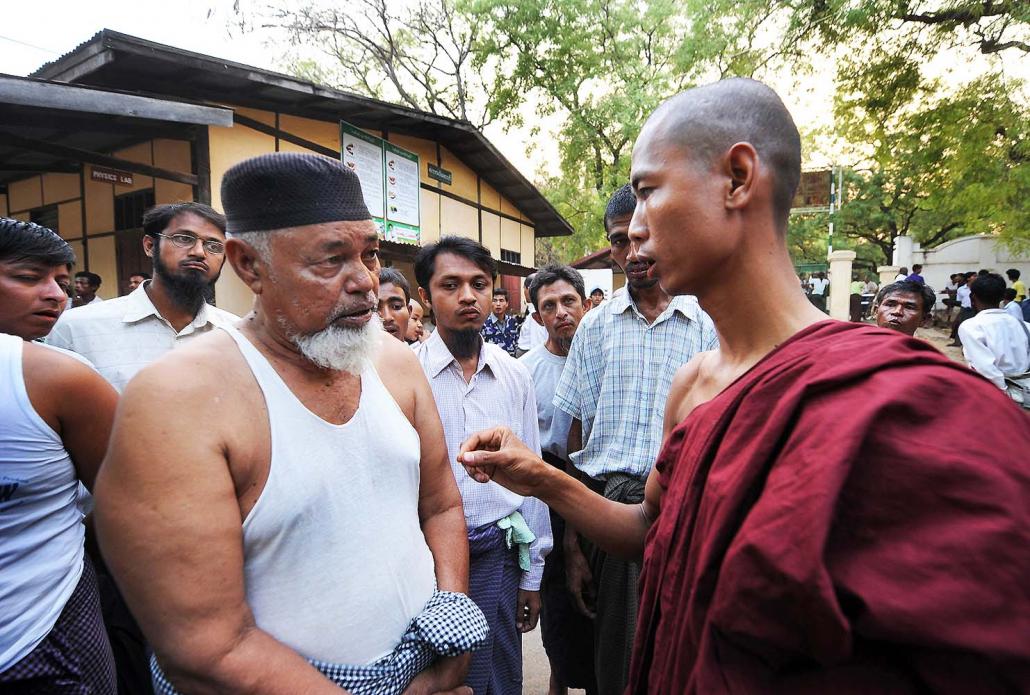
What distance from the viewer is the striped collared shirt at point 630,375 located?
2.67 metres

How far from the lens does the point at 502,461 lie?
1.75m

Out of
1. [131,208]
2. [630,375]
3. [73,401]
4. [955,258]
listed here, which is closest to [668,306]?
[630,375]

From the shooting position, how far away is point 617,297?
3045 mm

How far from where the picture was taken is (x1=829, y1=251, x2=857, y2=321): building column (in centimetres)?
1585

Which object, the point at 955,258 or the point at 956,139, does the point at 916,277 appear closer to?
the point at 956,139

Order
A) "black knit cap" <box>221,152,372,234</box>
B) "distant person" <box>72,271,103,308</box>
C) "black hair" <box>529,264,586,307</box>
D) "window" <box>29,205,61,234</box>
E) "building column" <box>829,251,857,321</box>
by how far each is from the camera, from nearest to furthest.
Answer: "black knit cap" <box>221,152,372,234</box> < "black hair" <box>529,264,586,307</box> < "distant person" <box>72,271,103,308</box> < "window" <box>29,205,61,234</box> < "building column" <box>829,251,857,321</box>

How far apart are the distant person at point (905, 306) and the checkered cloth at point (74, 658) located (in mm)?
5325

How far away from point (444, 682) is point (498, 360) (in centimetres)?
164

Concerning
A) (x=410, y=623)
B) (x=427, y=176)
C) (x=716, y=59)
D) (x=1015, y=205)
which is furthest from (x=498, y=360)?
(x=716, y=59)

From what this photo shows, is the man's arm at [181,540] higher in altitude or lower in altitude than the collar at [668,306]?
lower

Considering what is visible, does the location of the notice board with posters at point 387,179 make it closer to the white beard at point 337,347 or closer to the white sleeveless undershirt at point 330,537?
the white beard at point 337,347

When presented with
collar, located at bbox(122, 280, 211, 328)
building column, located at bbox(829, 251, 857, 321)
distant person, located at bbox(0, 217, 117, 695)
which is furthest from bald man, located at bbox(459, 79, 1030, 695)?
building column, located at bbox(829, 251, 857, 321)

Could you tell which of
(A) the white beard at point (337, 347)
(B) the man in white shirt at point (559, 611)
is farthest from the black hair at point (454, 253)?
(A) the white beard at point (337, 347)

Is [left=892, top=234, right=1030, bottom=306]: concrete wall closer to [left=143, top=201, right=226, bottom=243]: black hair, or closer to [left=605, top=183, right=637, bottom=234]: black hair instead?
[left=605, top=183, right=637, bottom=234]: black hair
